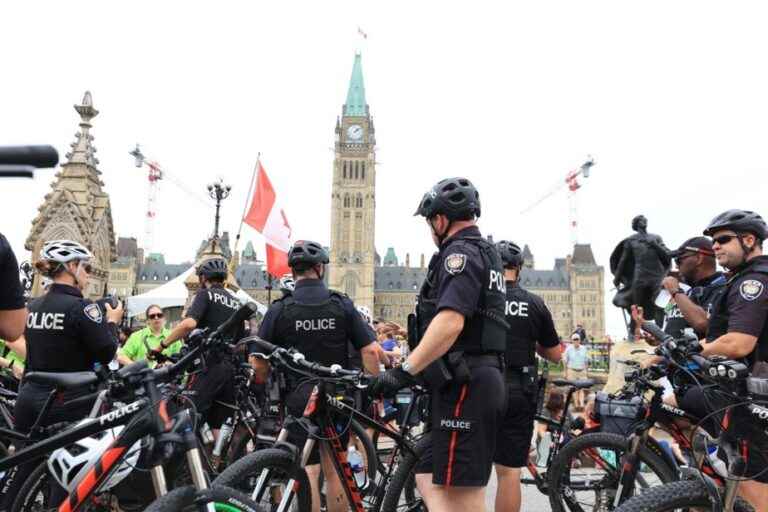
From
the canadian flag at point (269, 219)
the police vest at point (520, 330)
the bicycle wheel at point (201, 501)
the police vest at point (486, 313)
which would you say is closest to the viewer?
the bicycle wheel at point (201, 501)

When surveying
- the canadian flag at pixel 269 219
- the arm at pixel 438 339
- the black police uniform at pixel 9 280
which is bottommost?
the arm at pixel 438 339

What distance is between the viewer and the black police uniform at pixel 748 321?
3631 mm

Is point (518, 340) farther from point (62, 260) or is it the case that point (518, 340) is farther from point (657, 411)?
point (62, 260)

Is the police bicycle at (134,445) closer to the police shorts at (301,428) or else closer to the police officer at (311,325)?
the police shorts at (301,428)

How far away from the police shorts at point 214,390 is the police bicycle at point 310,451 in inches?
76.6

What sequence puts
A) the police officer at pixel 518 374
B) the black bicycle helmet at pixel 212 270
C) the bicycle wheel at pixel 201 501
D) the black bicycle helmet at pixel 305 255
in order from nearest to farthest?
1. the bicycle wheel at pixel 201 501
2. the police officer at pixel 518 374
3. the black bicycle helmet at pixel 305 255
4. the black bicycle helmet at pixel 212 270

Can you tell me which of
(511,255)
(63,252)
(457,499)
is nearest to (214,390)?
(63,252)

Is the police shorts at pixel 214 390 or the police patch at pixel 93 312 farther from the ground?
the police patch at pixel 93 312

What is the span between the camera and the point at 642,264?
11.0 metres

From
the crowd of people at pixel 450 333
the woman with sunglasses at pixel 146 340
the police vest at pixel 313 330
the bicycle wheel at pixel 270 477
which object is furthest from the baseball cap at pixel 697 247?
the woman with sunglasses at pixel 146 340

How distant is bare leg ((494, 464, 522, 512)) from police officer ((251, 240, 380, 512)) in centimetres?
135

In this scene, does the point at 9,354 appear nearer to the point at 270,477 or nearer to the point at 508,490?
the point at 270,477

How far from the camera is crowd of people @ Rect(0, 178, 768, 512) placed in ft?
11.9

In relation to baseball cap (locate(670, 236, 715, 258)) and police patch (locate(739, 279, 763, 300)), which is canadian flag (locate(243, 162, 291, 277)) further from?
police patch (locate(739, 279, 763, 300))
